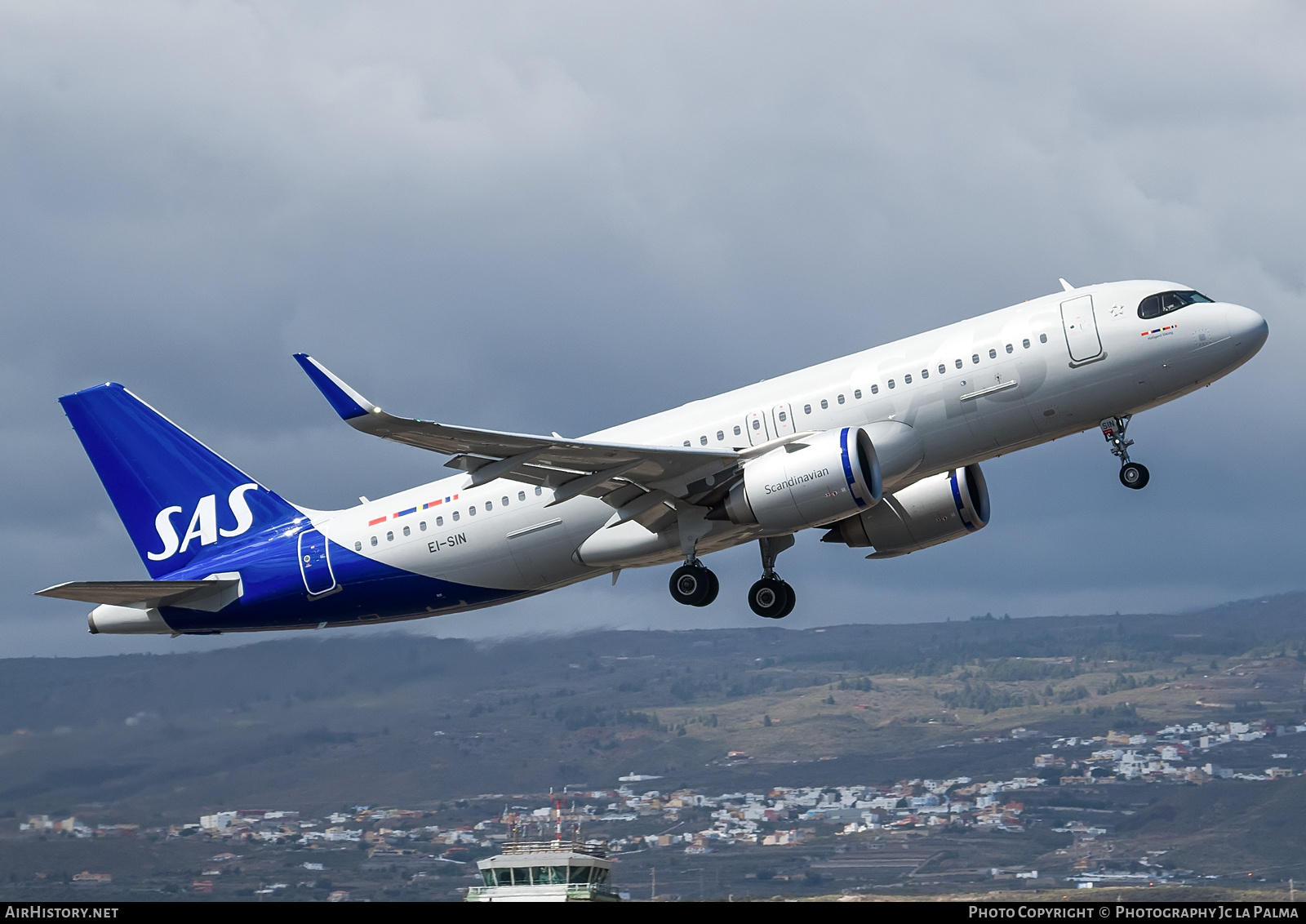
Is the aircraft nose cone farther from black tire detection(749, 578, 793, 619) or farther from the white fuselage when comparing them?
black tire detection(749, 578, 793, 619)

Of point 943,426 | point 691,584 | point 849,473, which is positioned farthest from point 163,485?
point 943,426

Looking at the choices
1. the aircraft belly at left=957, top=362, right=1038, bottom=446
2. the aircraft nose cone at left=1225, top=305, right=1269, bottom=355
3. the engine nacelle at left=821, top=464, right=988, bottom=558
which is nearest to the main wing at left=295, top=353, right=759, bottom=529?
the aircraft belly at left=957, top=362, right=1038, bottom=446

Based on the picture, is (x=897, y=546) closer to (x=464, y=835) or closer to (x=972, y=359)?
(x=972, y=359)

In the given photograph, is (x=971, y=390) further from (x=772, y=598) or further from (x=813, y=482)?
(x=772, y=598)

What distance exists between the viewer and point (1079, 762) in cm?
10700

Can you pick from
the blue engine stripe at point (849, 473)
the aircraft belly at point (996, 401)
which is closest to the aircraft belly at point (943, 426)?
the aircraft belly at point (996, 401)

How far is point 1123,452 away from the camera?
34.1 metres

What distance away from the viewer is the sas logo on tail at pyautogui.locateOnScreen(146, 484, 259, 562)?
3884 centimetres

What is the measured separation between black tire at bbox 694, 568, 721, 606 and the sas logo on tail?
11.7m

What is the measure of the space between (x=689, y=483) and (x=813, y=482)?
3059 mm

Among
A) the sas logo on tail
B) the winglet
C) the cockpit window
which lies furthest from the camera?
the sas logo on tail

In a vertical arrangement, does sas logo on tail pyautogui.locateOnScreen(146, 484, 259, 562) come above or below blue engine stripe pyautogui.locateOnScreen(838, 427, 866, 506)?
above

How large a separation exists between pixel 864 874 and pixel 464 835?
2697 centimetres

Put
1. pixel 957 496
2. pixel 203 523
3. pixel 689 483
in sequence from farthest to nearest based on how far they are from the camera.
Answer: pixel 203 523, pixel 957 496, pixel 689 483
